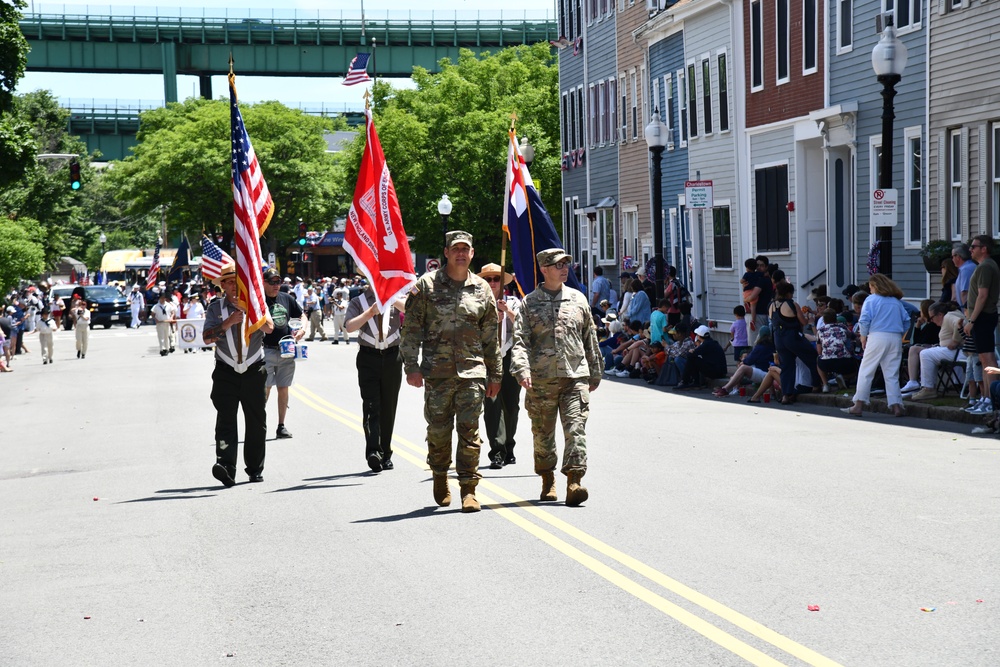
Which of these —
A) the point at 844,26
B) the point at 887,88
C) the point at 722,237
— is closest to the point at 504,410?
the point at 887,88

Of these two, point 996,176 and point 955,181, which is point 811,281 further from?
point 996,176

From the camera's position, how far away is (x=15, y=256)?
40.9 metres

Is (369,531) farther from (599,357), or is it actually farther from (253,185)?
(253,185)

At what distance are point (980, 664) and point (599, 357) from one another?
5.06m

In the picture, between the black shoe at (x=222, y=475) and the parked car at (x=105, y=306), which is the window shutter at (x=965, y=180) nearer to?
the black shoe at (x=222, y=475)

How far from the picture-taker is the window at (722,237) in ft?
113

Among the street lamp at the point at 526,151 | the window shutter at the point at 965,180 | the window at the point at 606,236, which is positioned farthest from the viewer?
the window at the point at 606,236

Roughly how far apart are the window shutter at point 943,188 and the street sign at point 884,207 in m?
4.89

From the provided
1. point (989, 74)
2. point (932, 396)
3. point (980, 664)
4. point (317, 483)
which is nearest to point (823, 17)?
point (989, 74)

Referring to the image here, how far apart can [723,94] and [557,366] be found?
24984 mm

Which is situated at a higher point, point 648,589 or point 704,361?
point 648,589

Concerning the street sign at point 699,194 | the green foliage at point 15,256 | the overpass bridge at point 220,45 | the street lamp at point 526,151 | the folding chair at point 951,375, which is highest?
the overpass bridge at point 220,45

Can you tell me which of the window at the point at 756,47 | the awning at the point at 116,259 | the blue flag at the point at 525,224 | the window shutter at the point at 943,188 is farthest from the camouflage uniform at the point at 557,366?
the awning at the point at 116,259

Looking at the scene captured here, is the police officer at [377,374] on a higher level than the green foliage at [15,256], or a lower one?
lower
